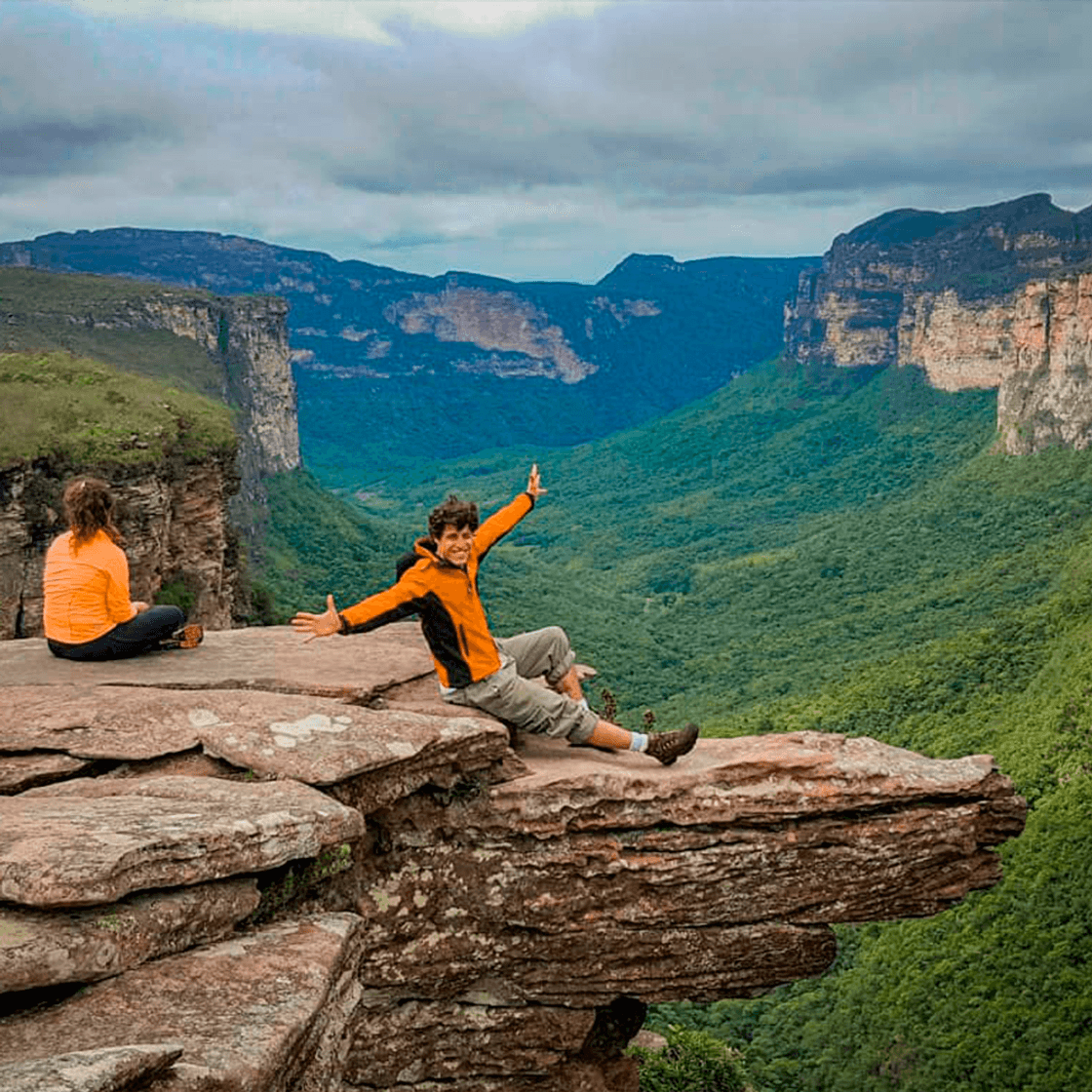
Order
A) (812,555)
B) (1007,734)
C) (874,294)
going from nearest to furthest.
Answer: (1007,734) < (812,555) < (874,294)

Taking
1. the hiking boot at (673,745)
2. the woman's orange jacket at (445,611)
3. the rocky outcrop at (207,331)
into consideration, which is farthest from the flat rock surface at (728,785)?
the rocky outcrop at (207,331)

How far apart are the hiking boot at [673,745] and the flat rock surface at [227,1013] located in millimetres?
4083

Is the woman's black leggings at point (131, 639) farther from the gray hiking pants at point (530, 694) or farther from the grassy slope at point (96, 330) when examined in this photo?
the grassy slope at point (96, 330)

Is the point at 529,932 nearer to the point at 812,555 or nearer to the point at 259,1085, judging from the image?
the point at 259,1085

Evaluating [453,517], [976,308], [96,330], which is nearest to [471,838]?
[453,517]

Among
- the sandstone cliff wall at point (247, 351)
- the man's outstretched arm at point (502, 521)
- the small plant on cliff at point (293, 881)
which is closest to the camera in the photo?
the small plant on cliff at point (293, 881)

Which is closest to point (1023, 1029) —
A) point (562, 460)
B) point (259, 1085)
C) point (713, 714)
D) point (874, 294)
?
point (259, 1085)

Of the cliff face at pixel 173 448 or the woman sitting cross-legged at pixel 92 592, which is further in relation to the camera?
the cliff face at pixel 173 448

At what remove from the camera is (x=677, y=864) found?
10.8 metres

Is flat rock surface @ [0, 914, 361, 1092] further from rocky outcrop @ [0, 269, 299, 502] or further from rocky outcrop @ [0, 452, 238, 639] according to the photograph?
rocky outcrop @ [0, 269, 299, 502]

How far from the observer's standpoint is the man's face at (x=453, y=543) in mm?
10227

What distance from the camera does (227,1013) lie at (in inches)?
262

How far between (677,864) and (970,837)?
10.2 feet

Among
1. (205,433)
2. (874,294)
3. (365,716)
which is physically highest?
(874,294)
